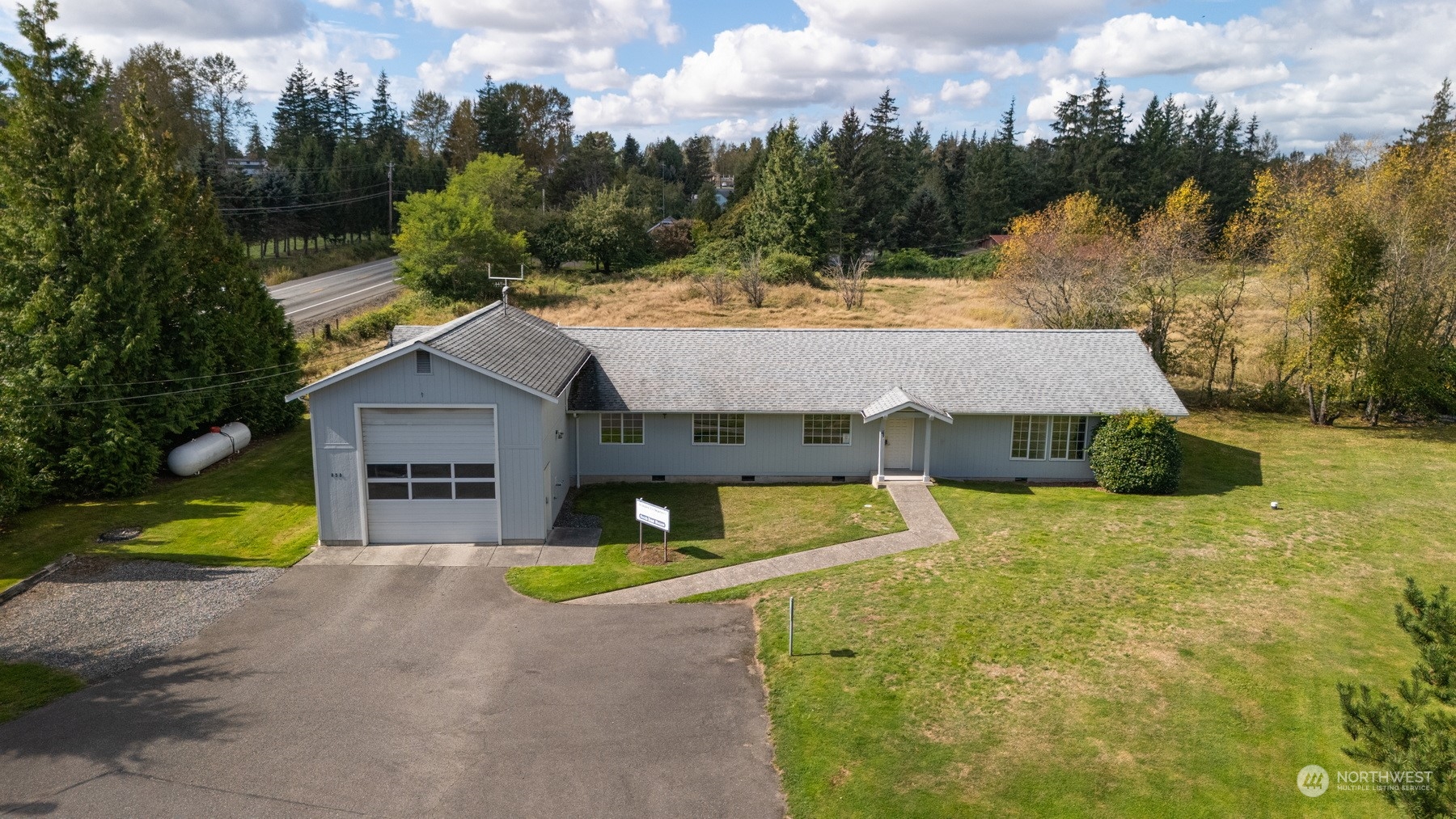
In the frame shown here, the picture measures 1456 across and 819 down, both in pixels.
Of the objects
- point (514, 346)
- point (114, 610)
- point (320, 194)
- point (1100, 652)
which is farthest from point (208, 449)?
point (320, 194)

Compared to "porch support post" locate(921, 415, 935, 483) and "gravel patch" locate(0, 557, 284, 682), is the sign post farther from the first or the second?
"porch support post" locate(921, 415, 935, 483)

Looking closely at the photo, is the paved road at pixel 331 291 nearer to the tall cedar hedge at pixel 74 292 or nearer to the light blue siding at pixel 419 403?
the tall cedar hedge at pixel 74 292

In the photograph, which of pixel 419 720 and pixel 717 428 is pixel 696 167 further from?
pixel 419 720

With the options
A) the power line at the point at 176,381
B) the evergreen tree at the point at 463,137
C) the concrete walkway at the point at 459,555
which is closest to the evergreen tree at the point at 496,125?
the evergreen tree at the point at 463,137

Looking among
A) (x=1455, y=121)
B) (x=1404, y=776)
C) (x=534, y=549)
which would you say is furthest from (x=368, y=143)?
(x=1404, y=776)

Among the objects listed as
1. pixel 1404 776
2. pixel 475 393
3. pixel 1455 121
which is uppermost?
pixel 1455 121

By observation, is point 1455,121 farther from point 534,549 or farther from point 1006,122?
point 534,549
